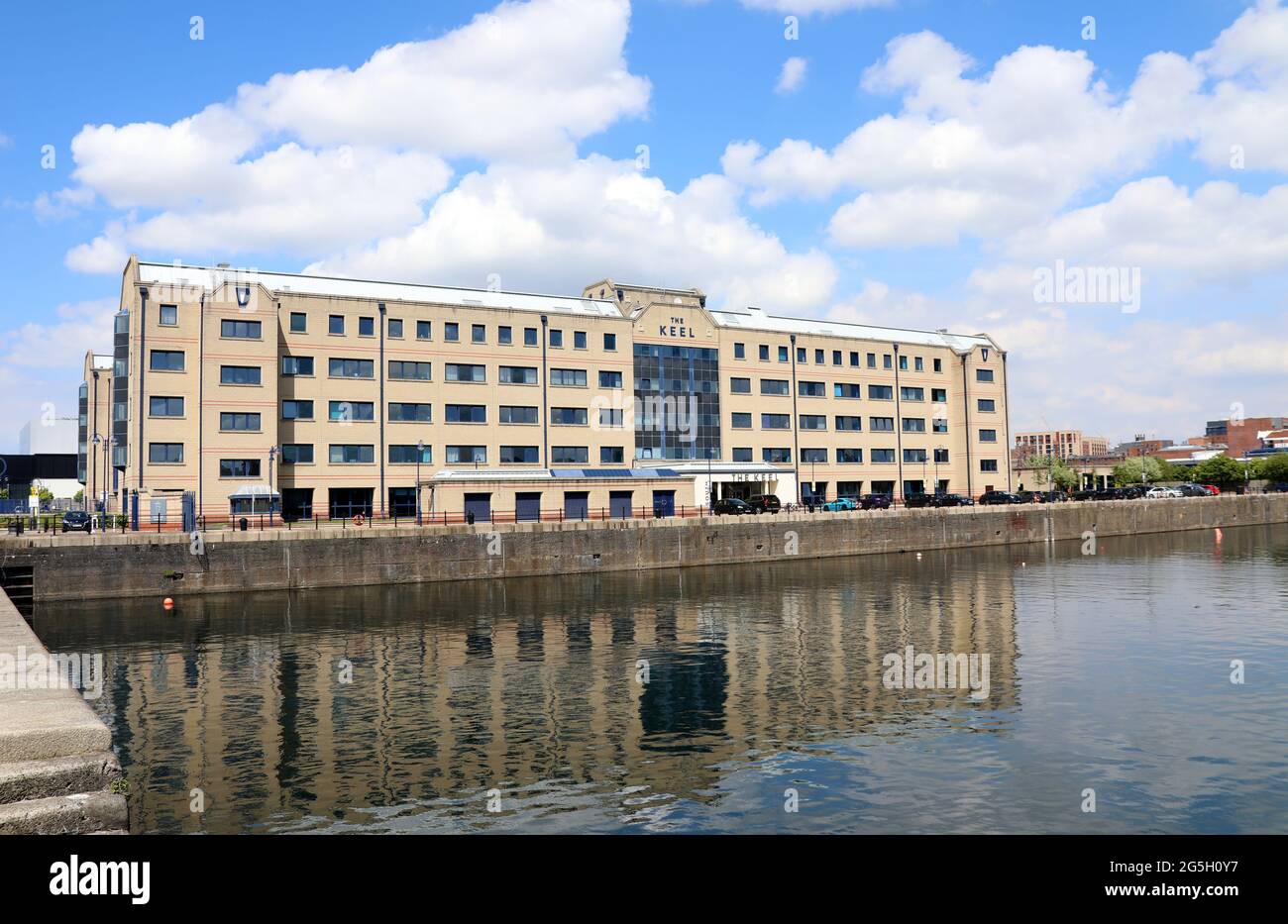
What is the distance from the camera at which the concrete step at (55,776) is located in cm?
860

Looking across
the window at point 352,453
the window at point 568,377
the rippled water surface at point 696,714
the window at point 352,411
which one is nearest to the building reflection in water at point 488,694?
the rippled water surface at point 696,714

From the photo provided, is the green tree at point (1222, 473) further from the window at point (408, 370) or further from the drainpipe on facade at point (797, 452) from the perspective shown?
the window at point (408, 370)

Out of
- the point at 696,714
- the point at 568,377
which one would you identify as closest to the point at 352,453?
the point at 568,377

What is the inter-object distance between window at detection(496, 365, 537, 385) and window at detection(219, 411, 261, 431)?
21.3 meters

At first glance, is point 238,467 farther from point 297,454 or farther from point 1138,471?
point 1138,471

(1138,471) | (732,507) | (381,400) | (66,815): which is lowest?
(66,815)

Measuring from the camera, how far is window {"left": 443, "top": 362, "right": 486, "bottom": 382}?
80.9 meters

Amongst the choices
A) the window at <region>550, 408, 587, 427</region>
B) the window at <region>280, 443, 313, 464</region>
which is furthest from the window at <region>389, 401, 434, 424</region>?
the window at <region>550, 408, 587, 427</region>

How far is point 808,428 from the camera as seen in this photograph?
4001 inches

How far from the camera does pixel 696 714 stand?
24.7m

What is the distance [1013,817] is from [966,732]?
224 inches

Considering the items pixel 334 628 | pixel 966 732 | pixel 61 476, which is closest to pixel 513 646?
pixel 334 628

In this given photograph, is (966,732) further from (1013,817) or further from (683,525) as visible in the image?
(683,525)

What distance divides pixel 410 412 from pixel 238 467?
49.2 ft
